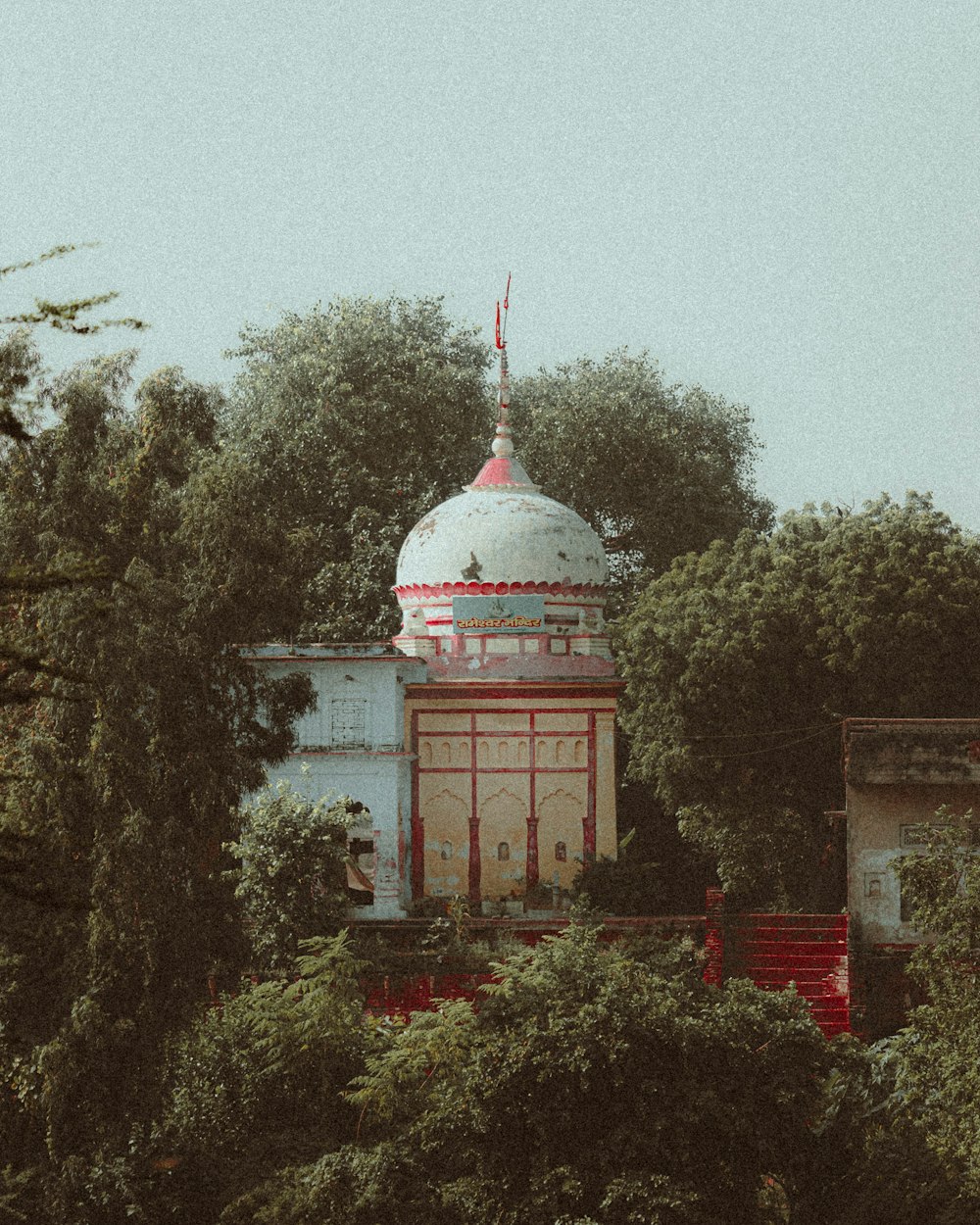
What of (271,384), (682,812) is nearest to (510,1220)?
(682,812)

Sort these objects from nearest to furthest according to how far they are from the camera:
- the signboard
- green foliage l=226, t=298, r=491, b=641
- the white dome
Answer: the signboard → the white dome → green foliage l=226, t=298, r=491, b=641

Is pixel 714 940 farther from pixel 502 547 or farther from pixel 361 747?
pixel 502 547

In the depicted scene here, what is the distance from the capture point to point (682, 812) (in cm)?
3006

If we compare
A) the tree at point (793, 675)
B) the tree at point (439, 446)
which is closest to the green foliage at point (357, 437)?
the tree at point (439, 446)

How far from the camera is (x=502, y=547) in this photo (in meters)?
29.8

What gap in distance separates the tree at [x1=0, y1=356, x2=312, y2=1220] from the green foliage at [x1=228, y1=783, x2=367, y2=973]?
121 inches

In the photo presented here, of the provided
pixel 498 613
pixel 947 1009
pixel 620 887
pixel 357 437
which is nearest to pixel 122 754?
pixel 947 1009

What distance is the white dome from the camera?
1172 inches

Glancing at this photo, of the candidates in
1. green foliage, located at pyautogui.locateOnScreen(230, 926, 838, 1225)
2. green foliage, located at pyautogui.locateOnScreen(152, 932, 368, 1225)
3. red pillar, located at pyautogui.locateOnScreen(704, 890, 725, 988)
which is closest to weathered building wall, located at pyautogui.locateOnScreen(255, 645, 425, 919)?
red pillar, located at pyautogui.locateOnScreen(704, 890, 725, 988)

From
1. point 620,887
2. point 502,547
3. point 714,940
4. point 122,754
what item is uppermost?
point 502,547

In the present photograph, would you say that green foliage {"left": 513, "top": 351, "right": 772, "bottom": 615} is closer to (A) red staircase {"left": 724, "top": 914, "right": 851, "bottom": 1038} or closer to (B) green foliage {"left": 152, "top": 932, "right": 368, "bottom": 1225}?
(A) red staircase {"left": 724, "top": 914, "right": 851, "bottom": 1038}

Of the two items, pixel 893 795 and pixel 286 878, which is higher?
pixel 893 795

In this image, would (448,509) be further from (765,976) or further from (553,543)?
(765,976)

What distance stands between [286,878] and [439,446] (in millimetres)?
17051
